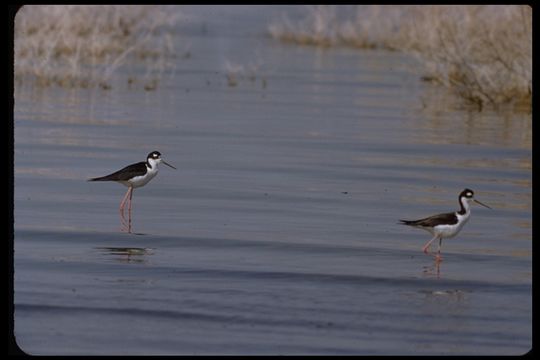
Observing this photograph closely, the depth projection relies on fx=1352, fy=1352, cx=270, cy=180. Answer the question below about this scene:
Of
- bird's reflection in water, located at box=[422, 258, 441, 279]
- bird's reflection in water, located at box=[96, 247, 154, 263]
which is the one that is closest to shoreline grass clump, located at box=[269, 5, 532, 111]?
bird's reflection in water, located at box=[422, 258, 441, 279]

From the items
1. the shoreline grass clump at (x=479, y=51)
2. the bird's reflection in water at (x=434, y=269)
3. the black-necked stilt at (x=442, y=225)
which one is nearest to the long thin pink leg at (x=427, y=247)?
the black-necked stilt at (x=442, y=225)

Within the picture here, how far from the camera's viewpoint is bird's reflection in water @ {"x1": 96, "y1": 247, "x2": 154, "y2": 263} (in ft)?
39.1

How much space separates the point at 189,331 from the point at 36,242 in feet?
11.8

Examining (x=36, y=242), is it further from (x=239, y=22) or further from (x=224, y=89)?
(x=239, y=22)

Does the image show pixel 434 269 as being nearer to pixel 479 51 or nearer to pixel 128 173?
pixel 128 173

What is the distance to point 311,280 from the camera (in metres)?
11.4

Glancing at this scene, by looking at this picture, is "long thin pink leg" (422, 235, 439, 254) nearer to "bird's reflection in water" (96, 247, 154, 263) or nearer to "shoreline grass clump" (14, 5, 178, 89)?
"bird's reflection in water" (96, 247, 154, 263)

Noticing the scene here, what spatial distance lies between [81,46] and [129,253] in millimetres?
22168

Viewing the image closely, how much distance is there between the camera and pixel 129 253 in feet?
40.2

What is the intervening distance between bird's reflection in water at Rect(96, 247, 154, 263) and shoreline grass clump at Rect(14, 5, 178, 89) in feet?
51.1

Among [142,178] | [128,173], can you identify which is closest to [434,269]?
[142,178]

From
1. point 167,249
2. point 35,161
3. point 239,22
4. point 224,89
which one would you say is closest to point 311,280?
point 167,249

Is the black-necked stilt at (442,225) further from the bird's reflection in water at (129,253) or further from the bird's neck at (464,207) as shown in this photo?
the bird's reflection in water at (129,253)

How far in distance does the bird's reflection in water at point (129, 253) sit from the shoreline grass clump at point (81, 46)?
15.6 m
